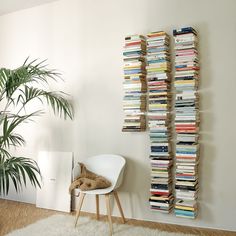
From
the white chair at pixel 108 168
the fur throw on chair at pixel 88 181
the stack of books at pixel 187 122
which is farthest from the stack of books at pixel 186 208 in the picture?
the fur throw on chair at pixel 88 181

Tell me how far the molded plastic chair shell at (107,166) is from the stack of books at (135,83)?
1.20 ft

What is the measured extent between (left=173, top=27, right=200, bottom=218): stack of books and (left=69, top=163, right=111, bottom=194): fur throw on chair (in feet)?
2.53

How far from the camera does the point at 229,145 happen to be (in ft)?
9.56

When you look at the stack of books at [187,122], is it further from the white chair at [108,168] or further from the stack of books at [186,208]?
the white chair at [108,168]

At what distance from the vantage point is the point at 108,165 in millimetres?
3369

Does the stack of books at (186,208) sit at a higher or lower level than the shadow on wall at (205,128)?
lower

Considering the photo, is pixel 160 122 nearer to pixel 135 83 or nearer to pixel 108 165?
pixel 135 83

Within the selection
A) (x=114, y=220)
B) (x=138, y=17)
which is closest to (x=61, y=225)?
(x=114, y=220)

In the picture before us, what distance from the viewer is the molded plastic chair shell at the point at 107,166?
324cm

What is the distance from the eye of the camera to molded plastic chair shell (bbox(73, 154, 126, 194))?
3.24 m

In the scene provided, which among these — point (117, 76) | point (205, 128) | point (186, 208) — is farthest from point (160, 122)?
point (186, 208)

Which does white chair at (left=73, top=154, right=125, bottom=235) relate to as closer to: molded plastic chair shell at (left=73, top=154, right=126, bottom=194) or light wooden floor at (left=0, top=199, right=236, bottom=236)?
molded plastic chair shell at (left=73, top=154, right=126, bottom=194)

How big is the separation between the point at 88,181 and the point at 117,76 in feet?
4.03

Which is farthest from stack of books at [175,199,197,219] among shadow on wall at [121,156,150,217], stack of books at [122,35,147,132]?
stack of books at [122,35,147,132]
